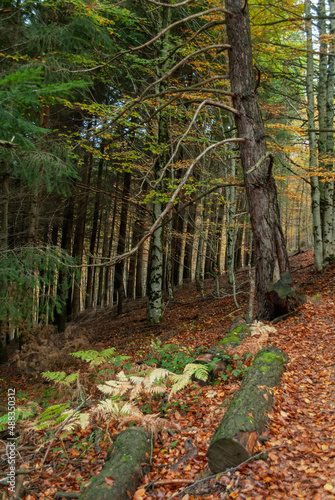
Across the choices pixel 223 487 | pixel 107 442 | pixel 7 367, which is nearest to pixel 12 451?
pixel 107 442

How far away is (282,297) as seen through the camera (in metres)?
6.12

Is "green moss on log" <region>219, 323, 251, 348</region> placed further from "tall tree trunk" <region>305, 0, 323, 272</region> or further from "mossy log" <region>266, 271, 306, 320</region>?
"tall tree trunk" <region>305, 0, 323, 272</region>

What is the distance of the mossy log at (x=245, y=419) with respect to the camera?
287cm

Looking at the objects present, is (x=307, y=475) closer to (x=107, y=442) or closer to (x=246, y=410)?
(x=246, y=410)

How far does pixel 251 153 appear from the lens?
5625 mm

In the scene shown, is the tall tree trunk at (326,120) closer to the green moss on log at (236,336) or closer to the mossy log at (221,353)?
the green moss on log at (236,336)

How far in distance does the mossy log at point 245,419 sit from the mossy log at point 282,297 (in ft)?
6.76

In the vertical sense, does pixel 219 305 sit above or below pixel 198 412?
above

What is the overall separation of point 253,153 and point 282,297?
289cm

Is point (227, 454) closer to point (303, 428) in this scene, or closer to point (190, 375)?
point (303, 428)

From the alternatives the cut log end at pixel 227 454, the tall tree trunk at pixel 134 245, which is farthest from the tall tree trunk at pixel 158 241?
the cut log end at pixel 227 454

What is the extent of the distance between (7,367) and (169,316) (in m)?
5.91

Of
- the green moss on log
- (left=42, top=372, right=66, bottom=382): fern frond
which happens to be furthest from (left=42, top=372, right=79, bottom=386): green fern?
the green moss on log

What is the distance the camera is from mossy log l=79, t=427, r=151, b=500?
2.78m
